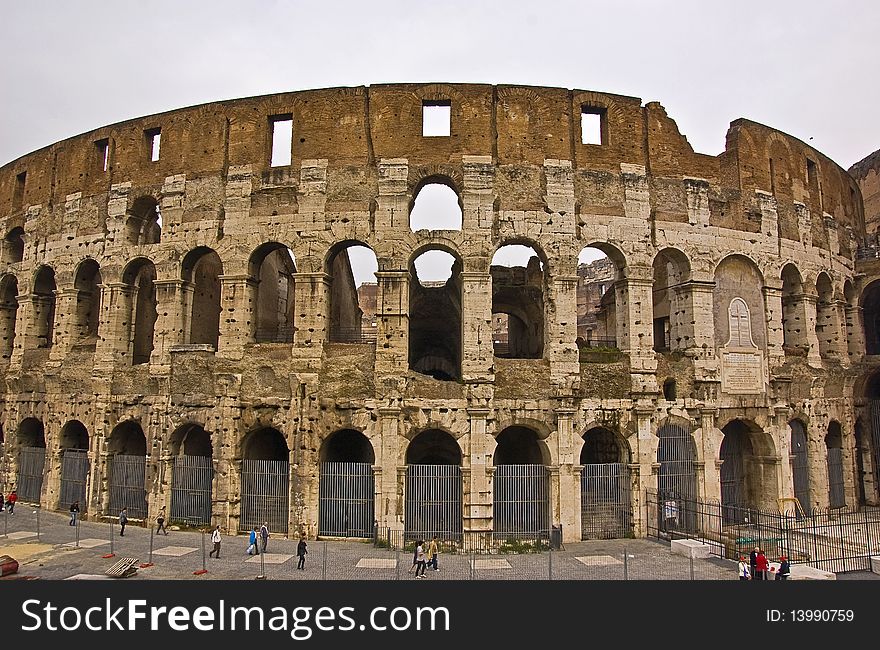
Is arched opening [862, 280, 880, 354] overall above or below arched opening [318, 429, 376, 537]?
above

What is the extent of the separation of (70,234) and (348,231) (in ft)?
34.5

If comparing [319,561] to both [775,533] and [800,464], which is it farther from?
[800,464]

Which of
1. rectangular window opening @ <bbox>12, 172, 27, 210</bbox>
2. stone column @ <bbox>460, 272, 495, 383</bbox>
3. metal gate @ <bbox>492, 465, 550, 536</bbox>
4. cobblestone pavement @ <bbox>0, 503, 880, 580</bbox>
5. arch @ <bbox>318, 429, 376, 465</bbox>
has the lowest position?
cobblestone pavement @ <bbox>0, 503, 880, 580</bbox>

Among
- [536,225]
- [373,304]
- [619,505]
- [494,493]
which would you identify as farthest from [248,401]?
[373,304]

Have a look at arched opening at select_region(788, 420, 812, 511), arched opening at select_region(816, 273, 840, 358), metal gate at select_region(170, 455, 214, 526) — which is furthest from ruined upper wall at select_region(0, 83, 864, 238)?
metal gate at select_region(170, 455, 214, 526)

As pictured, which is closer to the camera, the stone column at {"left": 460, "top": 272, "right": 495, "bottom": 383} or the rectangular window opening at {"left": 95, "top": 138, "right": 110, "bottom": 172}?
the stone column at {"left": 460, "top": 272, "right": 495, "bottom": 383}

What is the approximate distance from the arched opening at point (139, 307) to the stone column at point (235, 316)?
11.5 ft

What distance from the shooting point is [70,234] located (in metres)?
19.4

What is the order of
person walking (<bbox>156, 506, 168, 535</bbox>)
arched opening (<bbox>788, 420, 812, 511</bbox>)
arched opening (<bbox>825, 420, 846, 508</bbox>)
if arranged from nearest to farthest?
person walking (<bbox>156, 506, 168, 535</bbox>) < arched opening (<bbox>788, 420, 812, 511</bbox>) < arched opening (<bbox>825, 420, 846, 508</bbox>)

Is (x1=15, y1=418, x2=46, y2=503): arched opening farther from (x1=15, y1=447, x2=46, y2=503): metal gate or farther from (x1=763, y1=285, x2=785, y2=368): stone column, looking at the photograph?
(x1=763, y1=285, x2=785, y2=368): stone column

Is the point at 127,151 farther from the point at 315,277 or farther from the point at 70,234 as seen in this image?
the point at 315,277

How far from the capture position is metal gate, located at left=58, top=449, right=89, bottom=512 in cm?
1802

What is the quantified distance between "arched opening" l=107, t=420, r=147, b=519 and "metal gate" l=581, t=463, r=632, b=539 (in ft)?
41.4

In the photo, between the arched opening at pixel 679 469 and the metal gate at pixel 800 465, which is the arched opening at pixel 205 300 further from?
the metal gate at pixel 800 465
